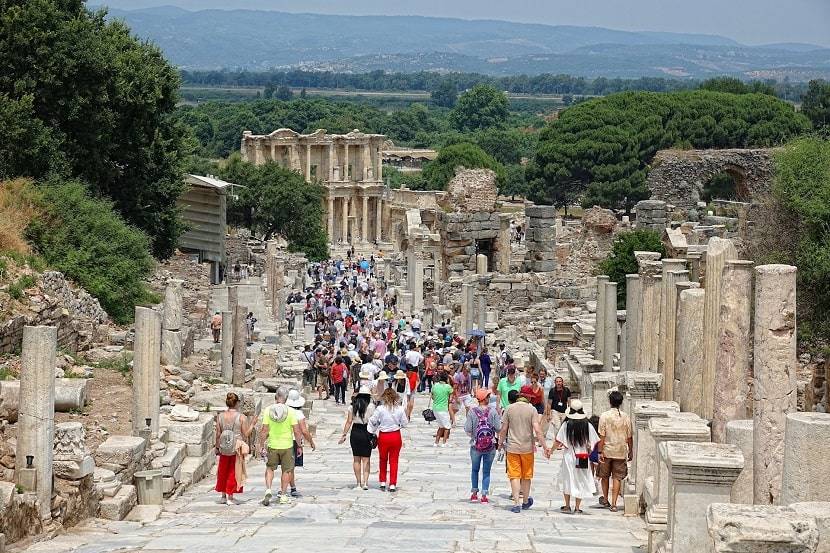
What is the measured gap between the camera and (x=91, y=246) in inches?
1097

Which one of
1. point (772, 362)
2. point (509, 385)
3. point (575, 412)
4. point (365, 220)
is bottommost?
point (365, 220)

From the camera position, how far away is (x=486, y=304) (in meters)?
40.6

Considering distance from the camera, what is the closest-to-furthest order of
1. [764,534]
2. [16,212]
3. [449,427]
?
[764,534]
[449,427]
[16,212]

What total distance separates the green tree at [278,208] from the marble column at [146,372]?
6605cm

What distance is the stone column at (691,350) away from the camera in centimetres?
1468

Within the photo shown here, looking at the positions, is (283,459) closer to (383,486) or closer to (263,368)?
(383,486)

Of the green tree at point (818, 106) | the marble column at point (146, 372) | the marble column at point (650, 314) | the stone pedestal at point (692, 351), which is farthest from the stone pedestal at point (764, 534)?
the green tree at point (818, 106)

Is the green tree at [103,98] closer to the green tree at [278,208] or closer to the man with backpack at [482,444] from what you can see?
the man with backpack at [482,444]

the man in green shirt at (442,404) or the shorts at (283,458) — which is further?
the man in green shirt at (442,404)

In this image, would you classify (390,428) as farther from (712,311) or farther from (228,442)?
(712,311)

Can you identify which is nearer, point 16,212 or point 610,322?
point 16,212

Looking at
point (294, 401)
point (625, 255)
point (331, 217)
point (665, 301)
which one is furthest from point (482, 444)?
point (331, 217)

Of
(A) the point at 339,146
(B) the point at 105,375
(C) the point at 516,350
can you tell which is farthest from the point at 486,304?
(A) the point at 339,146

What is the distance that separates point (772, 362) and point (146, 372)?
8243 millimetres
